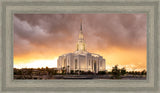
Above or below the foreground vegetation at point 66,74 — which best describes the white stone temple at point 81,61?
above

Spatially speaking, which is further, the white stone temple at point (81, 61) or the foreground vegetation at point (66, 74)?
the white stone temple at point (81, 61)

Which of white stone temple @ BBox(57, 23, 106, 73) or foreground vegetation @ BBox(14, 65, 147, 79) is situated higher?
white stone temple @ BBox(57, 23, 106, 73)

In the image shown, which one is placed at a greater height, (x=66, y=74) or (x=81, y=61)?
(x=81, y=61)

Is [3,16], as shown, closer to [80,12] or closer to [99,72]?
[80,12]

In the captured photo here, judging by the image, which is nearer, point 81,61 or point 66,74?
point 66,74

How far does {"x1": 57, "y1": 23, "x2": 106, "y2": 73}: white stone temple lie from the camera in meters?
7.76

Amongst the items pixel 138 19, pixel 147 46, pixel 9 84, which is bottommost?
pixel 9 84

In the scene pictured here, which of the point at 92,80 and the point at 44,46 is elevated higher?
the point at 44,46

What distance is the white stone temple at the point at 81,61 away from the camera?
7.76 metres

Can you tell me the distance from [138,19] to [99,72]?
6.82ft

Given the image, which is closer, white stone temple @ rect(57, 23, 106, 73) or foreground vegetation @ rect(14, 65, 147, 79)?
foreground vegetation @ rect(14, 65, 147, 79)

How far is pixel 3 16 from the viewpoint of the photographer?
7312 mm

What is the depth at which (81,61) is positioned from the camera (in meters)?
8.15

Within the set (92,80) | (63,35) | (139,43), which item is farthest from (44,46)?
(139,43)
